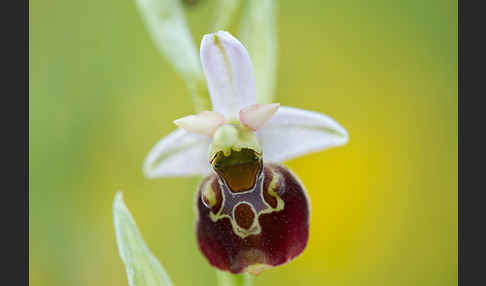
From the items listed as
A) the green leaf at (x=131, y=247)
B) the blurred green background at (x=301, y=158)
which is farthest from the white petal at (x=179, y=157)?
the blurred green background at (x=301, y=158)

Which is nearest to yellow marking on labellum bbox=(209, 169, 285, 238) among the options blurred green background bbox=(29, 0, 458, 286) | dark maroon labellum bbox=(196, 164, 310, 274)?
dark maroon labellum bbox=(196, 164, 310, 274)

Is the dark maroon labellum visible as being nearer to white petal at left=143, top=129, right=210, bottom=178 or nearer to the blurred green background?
white petal at left=143, top=129, right=210, bottom=178

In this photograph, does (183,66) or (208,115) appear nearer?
(208,115)

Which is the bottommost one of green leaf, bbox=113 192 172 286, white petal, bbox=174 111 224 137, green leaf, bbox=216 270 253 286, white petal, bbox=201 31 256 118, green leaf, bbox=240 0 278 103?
green leaf, bbox=216 270 253 286

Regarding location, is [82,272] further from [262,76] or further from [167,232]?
[262,76]

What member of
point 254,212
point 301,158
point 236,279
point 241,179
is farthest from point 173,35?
point 301,158

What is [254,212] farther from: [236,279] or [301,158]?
[301,158]

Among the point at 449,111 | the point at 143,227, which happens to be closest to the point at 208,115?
the point at 143,227
